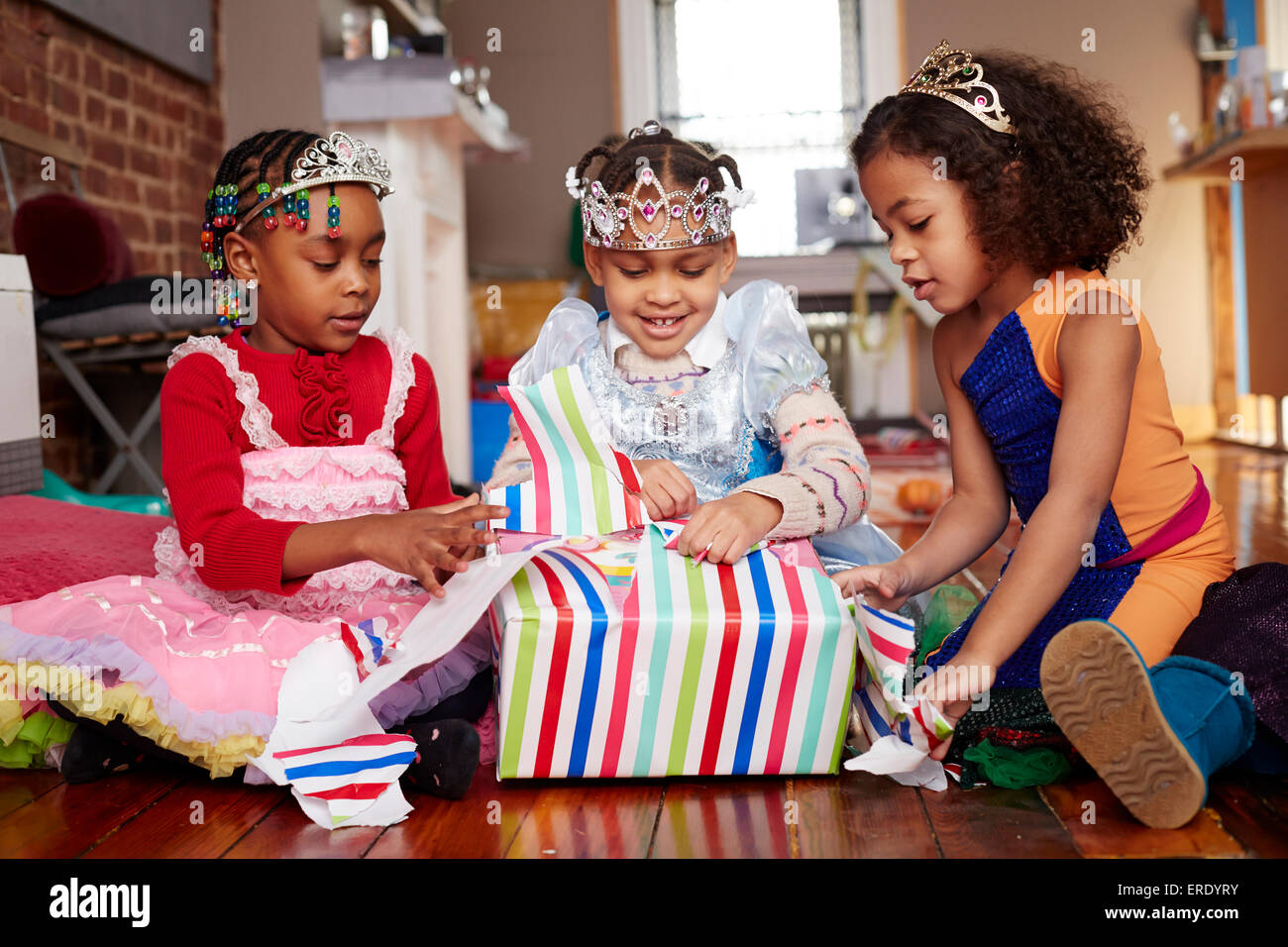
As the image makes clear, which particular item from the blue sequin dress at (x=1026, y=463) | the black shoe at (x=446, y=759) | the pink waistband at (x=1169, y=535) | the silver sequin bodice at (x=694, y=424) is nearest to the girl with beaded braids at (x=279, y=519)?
the black shoe at (x=446, y=759)

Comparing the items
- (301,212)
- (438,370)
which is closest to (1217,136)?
(438,370)

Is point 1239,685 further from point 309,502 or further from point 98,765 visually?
point 98,765

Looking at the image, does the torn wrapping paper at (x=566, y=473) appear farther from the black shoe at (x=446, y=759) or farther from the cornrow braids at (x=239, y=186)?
the cornrow braids at (x=239, y=186)

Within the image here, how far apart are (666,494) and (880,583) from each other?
0.89 ft

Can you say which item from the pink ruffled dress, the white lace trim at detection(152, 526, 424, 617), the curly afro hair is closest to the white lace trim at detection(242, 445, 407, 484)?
the pink ruffled dress

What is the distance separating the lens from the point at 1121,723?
1.05 metres

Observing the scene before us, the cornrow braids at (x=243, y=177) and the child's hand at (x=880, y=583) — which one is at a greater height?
the cornrow braids at (x=243, y=177)

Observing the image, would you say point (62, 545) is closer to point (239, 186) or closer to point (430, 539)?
point (239, 186)

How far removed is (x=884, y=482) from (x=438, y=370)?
5.33 feet

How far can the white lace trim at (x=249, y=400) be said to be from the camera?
4.86ft

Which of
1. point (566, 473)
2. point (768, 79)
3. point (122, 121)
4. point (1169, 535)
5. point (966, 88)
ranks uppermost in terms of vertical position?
point (768, 79)

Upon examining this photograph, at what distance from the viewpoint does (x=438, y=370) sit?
4172mm

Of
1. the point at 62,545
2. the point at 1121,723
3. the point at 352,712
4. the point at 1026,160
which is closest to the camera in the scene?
the point at 1121,723

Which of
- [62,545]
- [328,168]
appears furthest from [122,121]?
[328,168]
